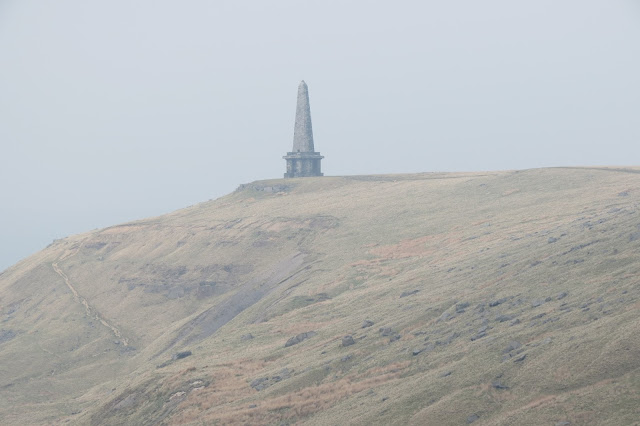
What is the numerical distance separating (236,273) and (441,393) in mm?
54175

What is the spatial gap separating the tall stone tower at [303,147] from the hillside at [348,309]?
4.77m

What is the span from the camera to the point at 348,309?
56938mm

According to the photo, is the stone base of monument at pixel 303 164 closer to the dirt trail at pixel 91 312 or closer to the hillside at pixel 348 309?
the hillside at pixel 348 309

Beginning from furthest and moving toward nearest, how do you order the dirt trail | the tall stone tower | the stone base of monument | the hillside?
the stone base of monument, the tall stone tower, the dirt trail, the hillside

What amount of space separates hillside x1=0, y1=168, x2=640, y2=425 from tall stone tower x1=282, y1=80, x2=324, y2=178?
15.6 feet

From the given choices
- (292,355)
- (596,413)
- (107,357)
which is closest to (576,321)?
(596,413)

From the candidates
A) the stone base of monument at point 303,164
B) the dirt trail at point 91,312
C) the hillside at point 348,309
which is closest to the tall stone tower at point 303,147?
the stone base of monument at point 303,164

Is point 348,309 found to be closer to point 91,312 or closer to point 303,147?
point 91,312

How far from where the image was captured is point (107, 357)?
233 ft

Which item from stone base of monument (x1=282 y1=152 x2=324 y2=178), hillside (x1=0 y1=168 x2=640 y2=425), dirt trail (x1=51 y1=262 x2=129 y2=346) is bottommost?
dirt trail (x1=51 y1=262 x2=129 y2=346)

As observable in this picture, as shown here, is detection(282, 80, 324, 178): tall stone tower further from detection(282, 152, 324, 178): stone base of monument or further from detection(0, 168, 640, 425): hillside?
detection(0, 168, 640, 425): hillside

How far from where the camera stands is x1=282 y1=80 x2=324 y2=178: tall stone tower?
120875 millimetres

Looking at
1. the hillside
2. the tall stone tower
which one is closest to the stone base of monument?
the tall stone tower

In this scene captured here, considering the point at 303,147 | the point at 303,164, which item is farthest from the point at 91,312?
the point at 303,164
